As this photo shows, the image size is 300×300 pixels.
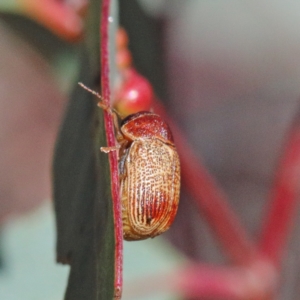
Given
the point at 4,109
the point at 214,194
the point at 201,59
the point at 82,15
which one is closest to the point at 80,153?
the point at 82,15

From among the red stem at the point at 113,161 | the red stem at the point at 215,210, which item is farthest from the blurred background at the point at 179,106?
the red stem at the point at 113,161

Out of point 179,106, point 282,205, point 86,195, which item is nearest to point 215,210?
point 282,205

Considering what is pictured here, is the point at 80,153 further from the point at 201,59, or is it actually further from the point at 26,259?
the point at 201,59

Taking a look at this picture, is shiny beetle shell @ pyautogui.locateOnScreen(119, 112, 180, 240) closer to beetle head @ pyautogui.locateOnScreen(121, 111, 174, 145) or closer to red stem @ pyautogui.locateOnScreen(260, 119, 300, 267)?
beetle head @ pyautogui.locateOnScreen(121, 111, 174, 145)

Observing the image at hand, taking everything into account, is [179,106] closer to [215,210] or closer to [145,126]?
[215,210]

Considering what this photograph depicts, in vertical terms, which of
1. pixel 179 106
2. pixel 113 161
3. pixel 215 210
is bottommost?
pixel 113 161

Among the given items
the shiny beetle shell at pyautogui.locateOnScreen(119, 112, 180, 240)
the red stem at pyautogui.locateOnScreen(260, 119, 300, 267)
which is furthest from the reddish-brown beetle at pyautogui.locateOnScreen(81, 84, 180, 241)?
the red stem at pyautogui.locateOnScreen(260, 119, 300, 267)
